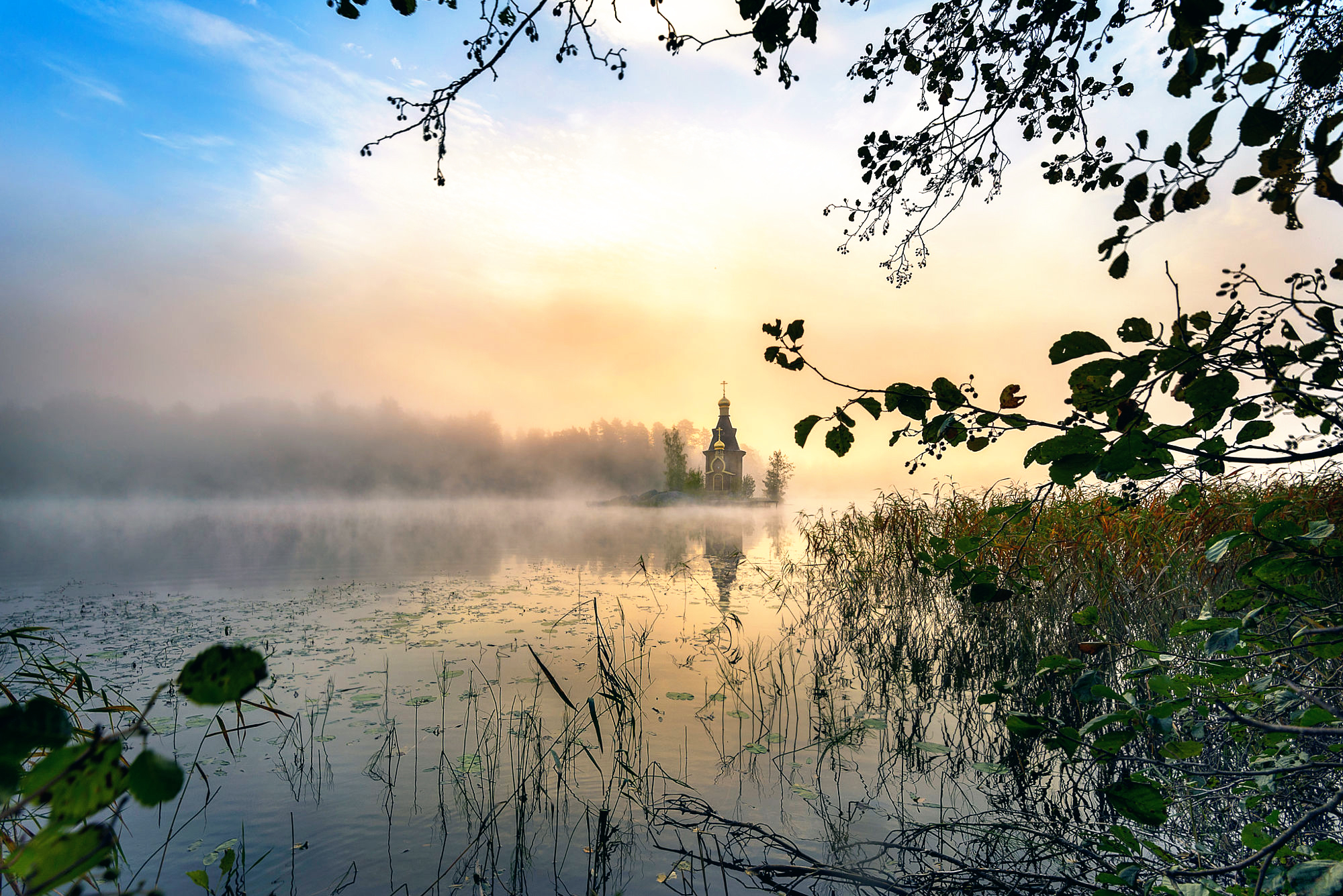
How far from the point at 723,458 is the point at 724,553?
1927 inches

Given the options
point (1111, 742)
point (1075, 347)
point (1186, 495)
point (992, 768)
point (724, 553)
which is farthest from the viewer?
point (724, 553)

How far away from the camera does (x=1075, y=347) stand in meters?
1.64

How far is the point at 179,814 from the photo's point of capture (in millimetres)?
4176

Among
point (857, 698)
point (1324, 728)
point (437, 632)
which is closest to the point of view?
point (1324, 728)

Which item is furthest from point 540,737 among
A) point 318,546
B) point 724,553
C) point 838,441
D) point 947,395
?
point 318,546

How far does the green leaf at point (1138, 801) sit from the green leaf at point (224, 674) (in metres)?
2.12

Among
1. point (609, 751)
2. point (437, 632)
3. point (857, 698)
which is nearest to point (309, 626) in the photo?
point (437, 632)

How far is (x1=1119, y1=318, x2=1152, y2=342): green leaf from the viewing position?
1.70 m

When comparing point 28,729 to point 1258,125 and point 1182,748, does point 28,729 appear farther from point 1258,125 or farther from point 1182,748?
point 1182,748

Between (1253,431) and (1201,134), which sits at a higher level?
(1201,134)

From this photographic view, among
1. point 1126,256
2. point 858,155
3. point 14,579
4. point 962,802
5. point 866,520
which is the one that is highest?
point 858,155

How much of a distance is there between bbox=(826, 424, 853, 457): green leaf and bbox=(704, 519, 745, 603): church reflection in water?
987 centimetres

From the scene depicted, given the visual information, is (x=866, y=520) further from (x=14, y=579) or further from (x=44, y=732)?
(x=14, y=579)

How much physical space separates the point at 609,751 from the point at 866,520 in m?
8.58
